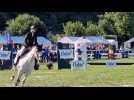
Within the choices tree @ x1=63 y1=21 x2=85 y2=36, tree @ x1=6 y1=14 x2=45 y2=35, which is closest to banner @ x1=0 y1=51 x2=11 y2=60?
tree @ x1=6 y1=14 x2=45 y2=35

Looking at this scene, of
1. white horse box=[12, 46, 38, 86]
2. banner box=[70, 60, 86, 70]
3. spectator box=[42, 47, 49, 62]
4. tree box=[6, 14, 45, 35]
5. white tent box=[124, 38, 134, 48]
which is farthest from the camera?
white tent box=[124, 38, 134, 48]

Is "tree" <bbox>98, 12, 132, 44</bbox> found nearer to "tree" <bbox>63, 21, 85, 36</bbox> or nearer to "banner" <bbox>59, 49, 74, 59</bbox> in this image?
"tree" <bbox>63, 21, 85, 36</bbox>

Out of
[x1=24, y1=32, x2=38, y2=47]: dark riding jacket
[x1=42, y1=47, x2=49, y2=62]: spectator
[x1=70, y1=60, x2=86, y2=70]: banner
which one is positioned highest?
[x1=24, y1=32, x2=38, y2=47]: dark riding jacket

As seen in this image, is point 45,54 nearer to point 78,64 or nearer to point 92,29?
point 78,64

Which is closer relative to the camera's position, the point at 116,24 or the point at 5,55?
the point at 5,55

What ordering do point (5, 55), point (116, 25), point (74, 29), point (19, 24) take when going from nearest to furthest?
point (5, 55), point (19, 24), point (74, 29), point (116, 25)

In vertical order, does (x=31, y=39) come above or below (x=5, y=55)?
above

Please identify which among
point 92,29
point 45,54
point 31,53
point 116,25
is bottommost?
point 45,54

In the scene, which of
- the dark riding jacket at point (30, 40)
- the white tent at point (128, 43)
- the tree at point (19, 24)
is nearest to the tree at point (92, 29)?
the white tent at point (128, 43)

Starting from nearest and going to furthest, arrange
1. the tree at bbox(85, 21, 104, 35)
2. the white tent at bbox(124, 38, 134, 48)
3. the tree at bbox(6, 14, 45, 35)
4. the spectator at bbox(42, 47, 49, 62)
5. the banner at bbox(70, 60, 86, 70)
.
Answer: the banner at bbox(70, 60, 86, 70) < the spectator at bbox(42, 47, 49, 62) < the tree at bbox(6, 14, 45, 35) < the tree at bbox(85, 21, 104, 35) < the white tent at bbox(124, 38, 134, 48)

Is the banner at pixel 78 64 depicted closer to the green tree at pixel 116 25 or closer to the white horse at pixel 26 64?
the white horse at pixel 26 64

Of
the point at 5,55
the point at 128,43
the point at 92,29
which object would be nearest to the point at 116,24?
the point at 128,43
